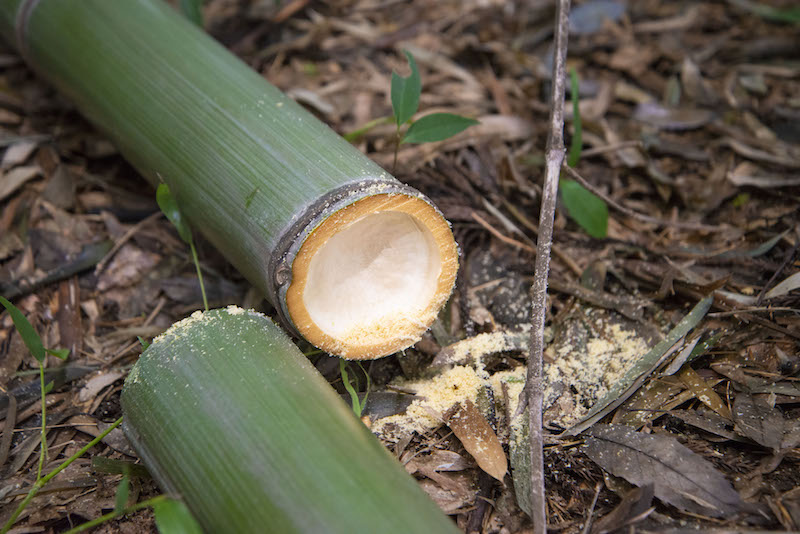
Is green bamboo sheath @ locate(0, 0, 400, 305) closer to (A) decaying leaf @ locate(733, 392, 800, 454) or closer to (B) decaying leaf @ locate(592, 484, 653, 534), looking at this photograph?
(B) decaying leaf @ locate(592, 484, 653, 534)

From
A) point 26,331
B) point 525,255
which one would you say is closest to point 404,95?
point 525,255

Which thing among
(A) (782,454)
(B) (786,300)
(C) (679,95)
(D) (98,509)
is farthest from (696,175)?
(D) (98,509)

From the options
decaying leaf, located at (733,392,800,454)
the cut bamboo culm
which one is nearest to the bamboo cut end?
the cut bamboo culm

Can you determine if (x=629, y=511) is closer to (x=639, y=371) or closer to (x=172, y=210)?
(x=639, y=371)

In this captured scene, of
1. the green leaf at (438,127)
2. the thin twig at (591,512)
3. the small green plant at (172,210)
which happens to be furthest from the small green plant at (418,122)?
the thin twig at (591,512)

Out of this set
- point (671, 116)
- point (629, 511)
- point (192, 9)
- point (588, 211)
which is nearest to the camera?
point (629, 511)

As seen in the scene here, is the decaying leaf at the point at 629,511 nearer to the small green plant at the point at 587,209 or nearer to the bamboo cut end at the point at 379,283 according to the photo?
the bamboo cut end at the point at 379,283
